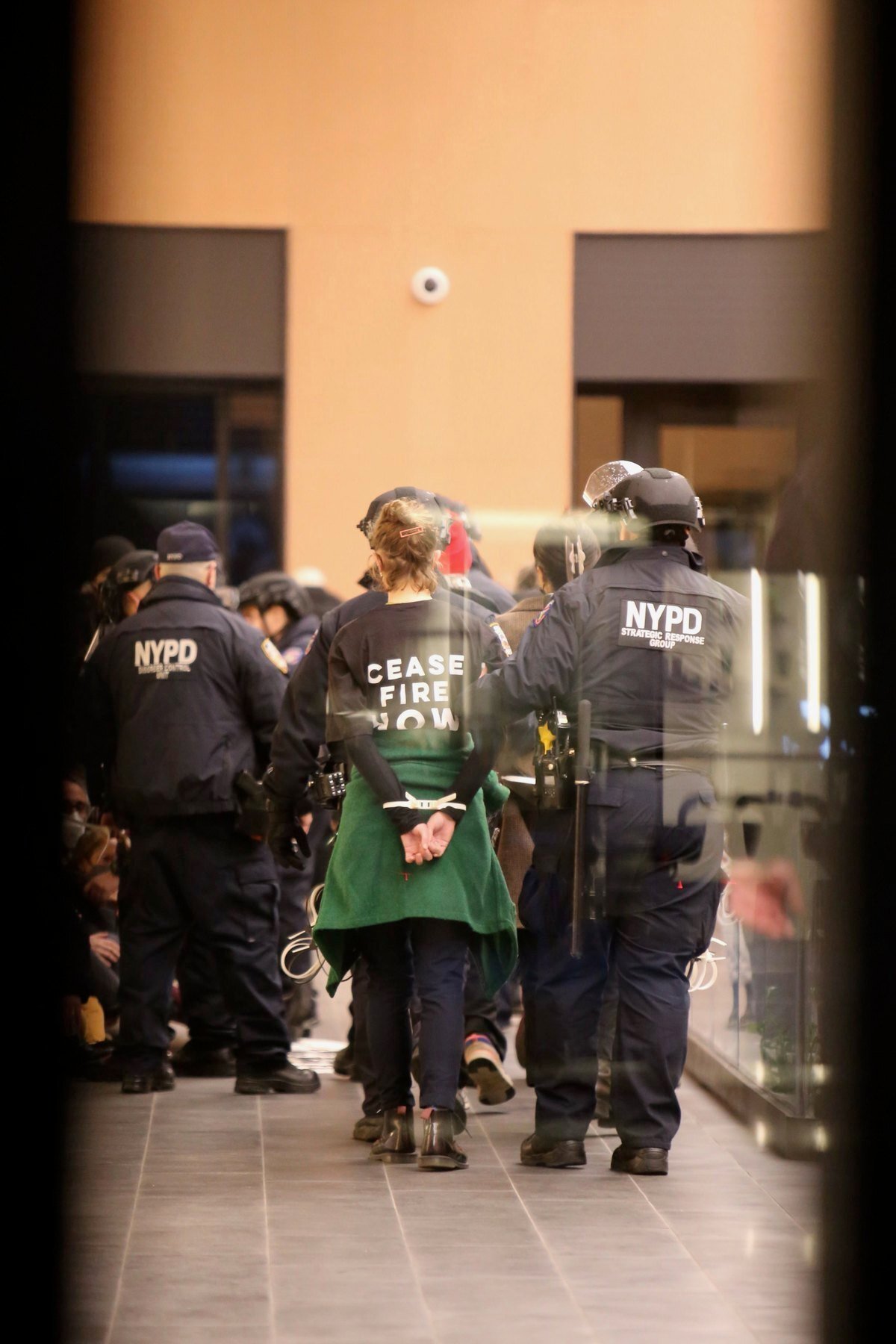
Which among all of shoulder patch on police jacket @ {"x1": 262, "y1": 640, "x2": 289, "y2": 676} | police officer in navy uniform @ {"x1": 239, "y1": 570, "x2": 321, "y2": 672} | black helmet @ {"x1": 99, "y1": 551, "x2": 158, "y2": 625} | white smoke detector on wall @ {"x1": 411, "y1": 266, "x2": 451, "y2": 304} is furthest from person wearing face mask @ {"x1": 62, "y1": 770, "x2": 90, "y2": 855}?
police officer in navy uniform @ {"x1": 239, "y1": 570, "x2": 321, "y2": 672}

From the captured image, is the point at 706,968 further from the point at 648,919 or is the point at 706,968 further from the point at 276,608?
the point at 276,608

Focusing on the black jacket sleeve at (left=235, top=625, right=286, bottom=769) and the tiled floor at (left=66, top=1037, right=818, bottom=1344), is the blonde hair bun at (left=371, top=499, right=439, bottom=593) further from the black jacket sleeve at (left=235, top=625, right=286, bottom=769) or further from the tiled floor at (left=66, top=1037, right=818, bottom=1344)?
the tiled floor at (left=66, top=1037, right=818, bottom=1344)

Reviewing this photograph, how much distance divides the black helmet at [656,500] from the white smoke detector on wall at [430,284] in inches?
29.3

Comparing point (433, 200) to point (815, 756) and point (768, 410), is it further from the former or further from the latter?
point (815, 756)

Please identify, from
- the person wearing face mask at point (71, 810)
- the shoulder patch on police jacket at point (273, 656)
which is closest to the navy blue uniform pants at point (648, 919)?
the shoulder patch on police jacket at point (273, 656)

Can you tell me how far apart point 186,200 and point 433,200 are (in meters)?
1.65

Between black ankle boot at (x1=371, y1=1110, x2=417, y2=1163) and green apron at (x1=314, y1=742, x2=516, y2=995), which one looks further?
black ankle boot at (x1=371, y1=1110, x2=417, y2=1163)

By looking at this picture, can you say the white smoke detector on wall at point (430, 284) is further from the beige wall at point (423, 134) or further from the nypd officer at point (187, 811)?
the nypd officer at point (187, 811)

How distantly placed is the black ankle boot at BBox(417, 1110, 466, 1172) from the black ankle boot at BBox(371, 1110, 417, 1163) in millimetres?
126

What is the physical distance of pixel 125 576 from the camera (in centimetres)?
434

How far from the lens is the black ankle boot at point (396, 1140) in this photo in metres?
5.58

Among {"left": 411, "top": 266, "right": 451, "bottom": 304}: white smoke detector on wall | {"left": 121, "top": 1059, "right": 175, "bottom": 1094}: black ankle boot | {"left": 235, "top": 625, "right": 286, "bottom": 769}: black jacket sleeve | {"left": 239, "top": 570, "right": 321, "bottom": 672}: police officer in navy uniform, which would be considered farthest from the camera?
{"left": 239, "top": 570, "right": 321, "bottom": 672}: police officer in navy uniform

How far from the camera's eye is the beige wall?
9.84 feet

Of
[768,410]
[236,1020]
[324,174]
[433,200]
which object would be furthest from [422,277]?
[768,410]
